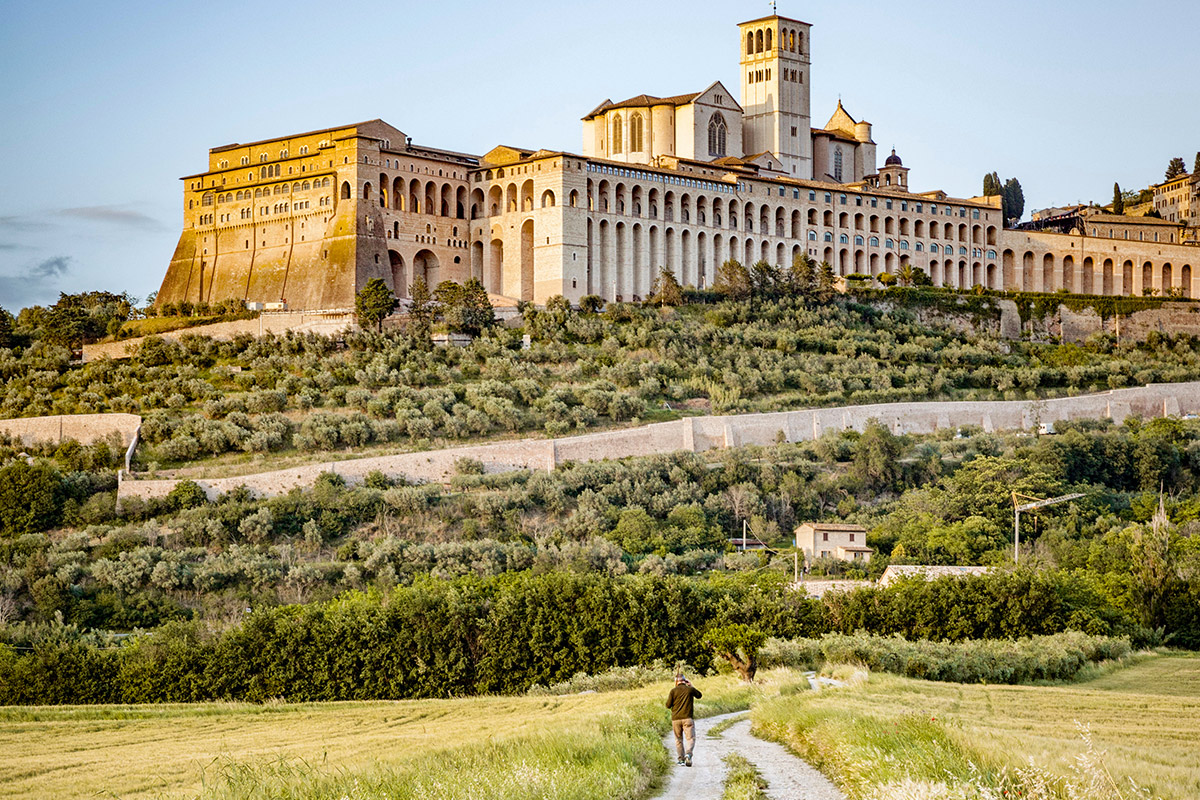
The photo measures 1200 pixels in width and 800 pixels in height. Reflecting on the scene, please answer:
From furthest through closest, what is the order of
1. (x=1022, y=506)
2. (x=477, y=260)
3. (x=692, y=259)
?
1. (x=692, y=259)
2. (x=477, y=260)
3. (x=1022, y=506)

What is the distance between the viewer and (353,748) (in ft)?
53.9

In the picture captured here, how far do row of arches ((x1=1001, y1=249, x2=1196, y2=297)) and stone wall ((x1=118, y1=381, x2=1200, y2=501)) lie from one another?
1852 centimetres

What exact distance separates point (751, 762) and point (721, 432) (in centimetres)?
3264

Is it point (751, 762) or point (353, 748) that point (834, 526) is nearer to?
point (353, 748)

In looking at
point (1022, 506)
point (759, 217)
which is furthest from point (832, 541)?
point (759, 217)

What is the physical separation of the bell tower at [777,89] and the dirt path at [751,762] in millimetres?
57999

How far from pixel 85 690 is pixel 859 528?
21.0 metres

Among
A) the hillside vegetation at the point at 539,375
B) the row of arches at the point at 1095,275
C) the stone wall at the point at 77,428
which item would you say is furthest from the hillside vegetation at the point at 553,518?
the row of arches at the point at 1095,275

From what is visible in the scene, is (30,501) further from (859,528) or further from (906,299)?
(906,299)

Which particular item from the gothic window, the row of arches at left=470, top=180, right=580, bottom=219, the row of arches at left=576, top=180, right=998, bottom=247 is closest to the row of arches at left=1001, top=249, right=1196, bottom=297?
the row of arches at left=576, top=180, right=998, bottom=247

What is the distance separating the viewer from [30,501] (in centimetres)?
3875

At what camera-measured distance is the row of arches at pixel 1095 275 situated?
72125 mm

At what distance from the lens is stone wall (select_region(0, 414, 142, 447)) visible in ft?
144

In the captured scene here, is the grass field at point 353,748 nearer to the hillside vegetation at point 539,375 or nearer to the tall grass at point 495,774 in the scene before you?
the tall grass at point 495,774
